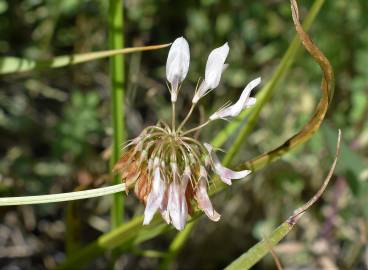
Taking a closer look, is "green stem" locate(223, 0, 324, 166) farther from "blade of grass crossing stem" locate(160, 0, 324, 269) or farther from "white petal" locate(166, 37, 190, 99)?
"white petal" locate(166, 37, 190, 99)

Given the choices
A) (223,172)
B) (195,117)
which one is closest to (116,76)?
(223,172)

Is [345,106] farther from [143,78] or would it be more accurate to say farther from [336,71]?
[143,78]

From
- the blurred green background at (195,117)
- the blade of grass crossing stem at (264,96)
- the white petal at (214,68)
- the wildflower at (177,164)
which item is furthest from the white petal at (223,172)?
the blurred green background at (195,117)

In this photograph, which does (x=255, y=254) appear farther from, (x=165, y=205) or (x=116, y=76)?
(x=116, y=76)

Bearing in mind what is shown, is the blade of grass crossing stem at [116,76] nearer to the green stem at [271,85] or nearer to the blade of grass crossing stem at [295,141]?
the blade of grass crossing stem at [295,141]

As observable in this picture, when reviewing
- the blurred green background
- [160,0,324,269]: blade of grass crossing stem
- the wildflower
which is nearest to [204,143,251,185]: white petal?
the wildflower
